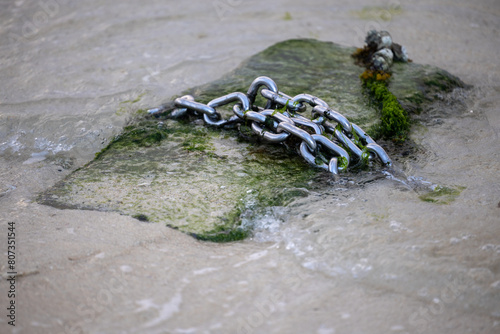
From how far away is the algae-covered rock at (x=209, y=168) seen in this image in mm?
2264

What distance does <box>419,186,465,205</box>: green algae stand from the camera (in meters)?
2.27

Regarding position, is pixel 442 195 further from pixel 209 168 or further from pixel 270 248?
pixel 209 168

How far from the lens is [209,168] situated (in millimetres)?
2592

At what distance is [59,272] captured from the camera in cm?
187

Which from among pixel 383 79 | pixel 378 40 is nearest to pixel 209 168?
pixel 383 79

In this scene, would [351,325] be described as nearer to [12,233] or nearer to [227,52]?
[12,233]

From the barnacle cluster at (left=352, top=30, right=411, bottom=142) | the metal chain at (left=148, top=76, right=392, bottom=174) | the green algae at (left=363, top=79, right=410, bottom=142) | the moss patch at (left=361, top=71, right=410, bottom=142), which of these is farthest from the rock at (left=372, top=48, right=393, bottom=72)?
the metal chain at (left=148, top=76, right=392, bottom=174)

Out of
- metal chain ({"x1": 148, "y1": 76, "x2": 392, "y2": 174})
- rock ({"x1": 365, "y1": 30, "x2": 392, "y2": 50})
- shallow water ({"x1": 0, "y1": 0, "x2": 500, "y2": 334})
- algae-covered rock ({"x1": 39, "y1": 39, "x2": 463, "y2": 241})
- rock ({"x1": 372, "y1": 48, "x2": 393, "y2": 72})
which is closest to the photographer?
shallow water ({"x1": 0, "y1": 0, "x2": 500, "y2": 334})

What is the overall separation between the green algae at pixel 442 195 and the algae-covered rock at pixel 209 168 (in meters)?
0.59

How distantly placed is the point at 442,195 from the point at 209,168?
1229 mm

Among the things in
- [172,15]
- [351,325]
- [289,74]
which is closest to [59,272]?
[351,325]

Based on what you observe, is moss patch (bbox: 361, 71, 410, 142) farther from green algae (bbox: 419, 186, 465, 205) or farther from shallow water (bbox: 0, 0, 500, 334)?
green algae (bbox: 419, 186, 465, 205)

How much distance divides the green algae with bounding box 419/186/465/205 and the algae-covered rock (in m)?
0.59

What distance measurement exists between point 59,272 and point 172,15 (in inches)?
163
